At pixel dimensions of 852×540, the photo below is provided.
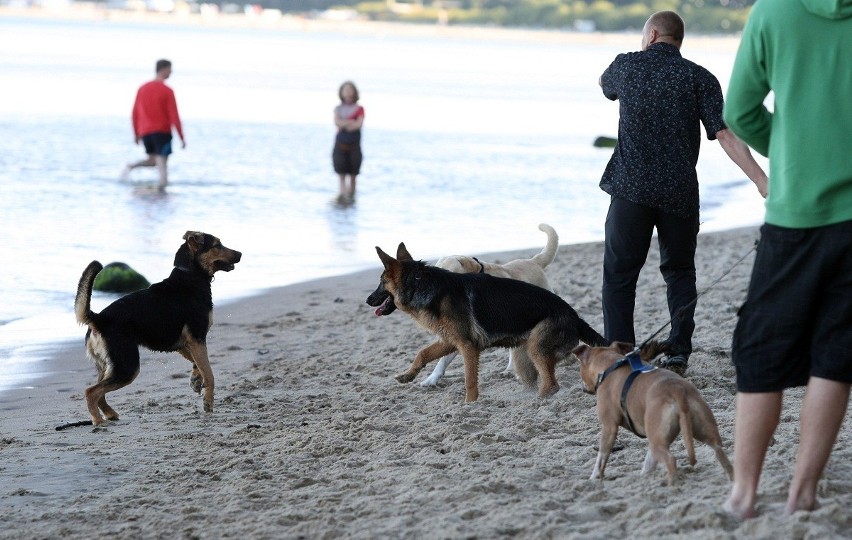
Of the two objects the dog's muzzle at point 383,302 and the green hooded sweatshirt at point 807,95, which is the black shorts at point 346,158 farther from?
the green hooded sweatshirt at point 807,95

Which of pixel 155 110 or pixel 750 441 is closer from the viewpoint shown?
pixel 750 441

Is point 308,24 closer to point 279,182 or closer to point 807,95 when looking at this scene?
point 279,182

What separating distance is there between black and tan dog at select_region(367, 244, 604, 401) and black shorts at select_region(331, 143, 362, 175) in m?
11.3

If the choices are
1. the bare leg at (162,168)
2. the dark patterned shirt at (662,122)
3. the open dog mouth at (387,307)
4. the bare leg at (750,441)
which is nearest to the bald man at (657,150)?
the dark patterned shirt at (662,122)

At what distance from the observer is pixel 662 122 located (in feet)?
19.7

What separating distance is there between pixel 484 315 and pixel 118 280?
5.28m

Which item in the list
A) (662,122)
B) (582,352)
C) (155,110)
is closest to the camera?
(582,352)

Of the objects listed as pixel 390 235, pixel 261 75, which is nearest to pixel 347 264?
pixel 390 235

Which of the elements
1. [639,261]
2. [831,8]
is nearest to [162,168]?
[639,261]

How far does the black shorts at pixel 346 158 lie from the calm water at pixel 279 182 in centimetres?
60

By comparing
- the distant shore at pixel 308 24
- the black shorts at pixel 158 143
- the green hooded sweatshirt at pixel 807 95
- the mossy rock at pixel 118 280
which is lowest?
the distant shore at pixel 308 24

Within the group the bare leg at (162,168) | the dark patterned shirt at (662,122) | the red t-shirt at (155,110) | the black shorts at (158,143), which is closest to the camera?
the dark patterned shirt at (662,122)

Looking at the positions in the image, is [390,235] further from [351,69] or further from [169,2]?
[169,2]

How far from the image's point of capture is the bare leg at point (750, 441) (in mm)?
3586
